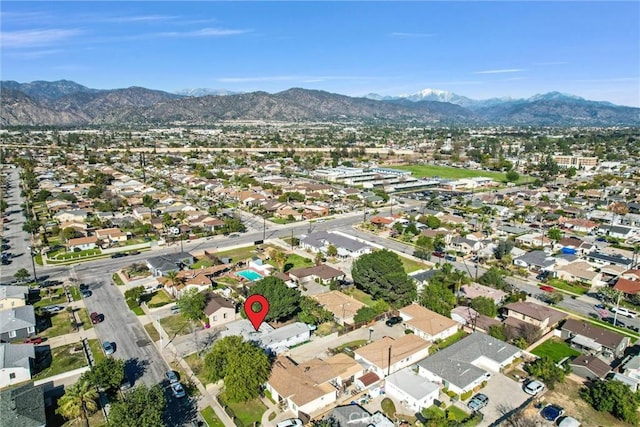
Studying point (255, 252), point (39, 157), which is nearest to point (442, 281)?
point (255, 252)

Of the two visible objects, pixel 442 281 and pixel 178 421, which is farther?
pixel 442 281

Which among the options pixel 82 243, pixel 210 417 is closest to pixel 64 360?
pixel 210 417

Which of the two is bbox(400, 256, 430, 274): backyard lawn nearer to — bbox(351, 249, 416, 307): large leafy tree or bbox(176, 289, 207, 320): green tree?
bbox(351, 249, 416, 307): large leafy tree

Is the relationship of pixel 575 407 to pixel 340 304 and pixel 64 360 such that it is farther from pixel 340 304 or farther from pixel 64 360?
pixel 64 360

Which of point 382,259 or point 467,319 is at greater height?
point 382,259

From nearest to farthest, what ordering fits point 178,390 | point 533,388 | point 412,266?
point 178,390, point 533,388, point 412,266

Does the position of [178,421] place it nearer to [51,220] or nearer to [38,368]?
[38,368]
